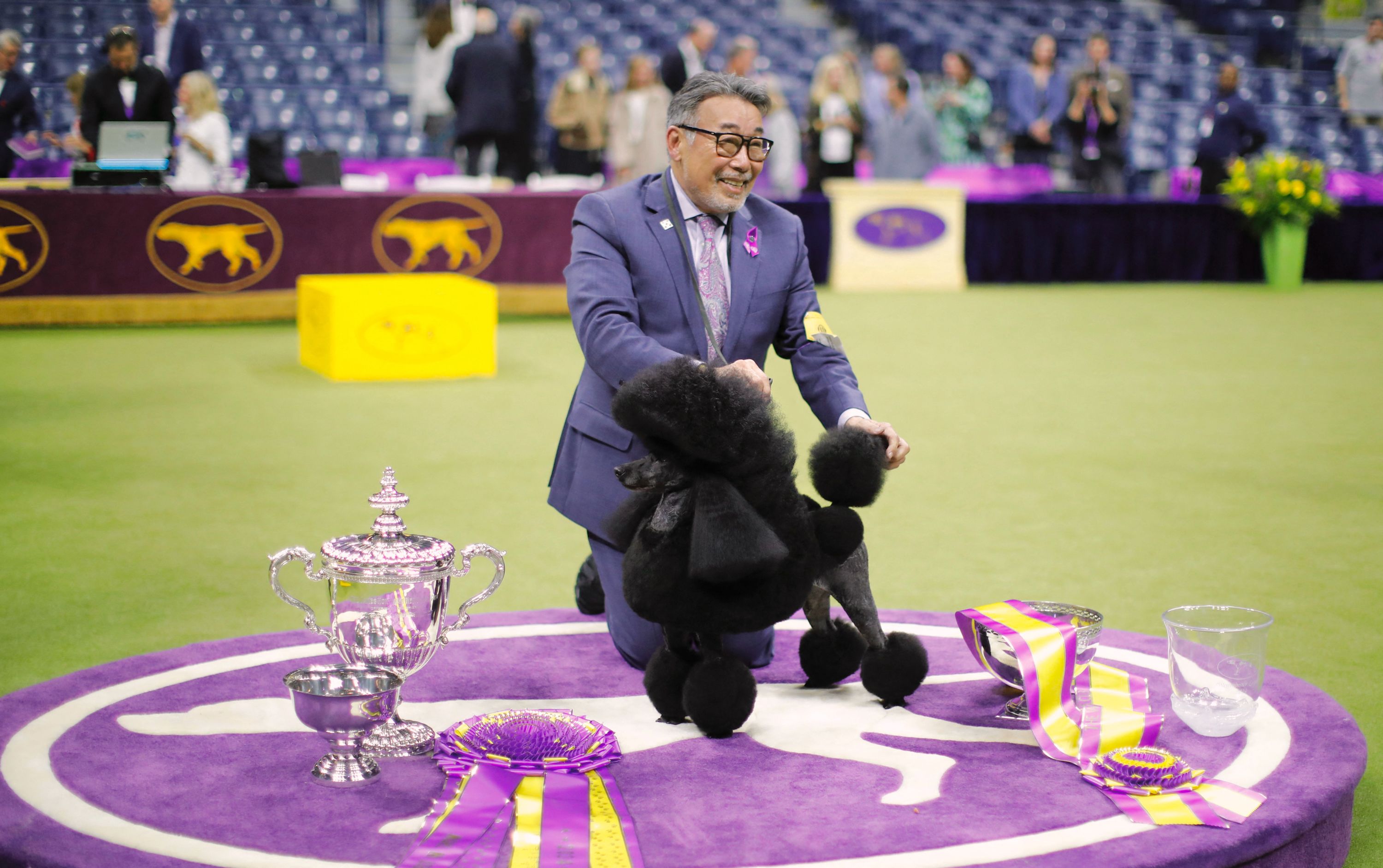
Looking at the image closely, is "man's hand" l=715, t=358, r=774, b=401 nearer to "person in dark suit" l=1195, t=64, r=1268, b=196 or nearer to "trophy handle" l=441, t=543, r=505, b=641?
"trophy handle" l=441, t=543, r=505, b=641

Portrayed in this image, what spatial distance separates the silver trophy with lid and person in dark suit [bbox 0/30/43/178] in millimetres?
8504

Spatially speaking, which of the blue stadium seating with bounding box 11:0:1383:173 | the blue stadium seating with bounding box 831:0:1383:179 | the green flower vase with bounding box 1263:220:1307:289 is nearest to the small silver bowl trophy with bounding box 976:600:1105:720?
the green flower vase with bounding box 1263:220:1307:289

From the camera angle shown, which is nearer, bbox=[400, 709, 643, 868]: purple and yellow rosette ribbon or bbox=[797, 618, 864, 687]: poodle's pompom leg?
bbox=[400, 709, 643, 868]: purple and yellow rosette ribbon

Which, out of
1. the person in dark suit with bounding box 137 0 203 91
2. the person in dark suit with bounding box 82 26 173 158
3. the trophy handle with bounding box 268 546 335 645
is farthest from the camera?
the person in dark suit with bounding box 137 0 203 91

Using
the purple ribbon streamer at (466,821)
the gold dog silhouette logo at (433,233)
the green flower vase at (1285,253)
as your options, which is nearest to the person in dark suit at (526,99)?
the gold dog silhouette logo at (433,233)

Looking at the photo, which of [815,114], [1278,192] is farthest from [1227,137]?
[815,114]

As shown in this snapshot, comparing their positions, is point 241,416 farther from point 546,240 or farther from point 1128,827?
point 1128,827

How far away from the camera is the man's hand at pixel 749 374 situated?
241cm

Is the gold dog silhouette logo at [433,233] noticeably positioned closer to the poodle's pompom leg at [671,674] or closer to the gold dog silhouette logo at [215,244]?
the gold dog silhouette logo at [215,244]

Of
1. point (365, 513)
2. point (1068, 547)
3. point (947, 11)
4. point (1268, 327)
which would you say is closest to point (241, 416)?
point (365, 513)

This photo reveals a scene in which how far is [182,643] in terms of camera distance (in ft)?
11.0

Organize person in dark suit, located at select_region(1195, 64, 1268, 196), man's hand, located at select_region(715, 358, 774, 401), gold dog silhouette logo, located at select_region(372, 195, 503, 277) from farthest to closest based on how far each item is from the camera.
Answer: person in dark suit, located at select_region(1195, 64, 1268, 196), gold dog silhouette logo, located at select_region(372, 195, 503, 277), man's hand, located at select_region(715, 358, 774, 401)

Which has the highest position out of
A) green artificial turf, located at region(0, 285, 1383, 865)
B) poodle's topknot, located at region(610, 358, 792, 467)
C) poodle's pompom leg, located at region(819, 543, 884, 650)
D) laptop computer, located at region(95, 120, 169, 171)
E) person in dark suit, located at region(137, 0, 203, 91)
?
person in dark suit, located at region(137, 0, 203, 91)

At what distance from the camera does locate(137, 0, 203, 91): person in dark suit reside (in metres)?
10.0
